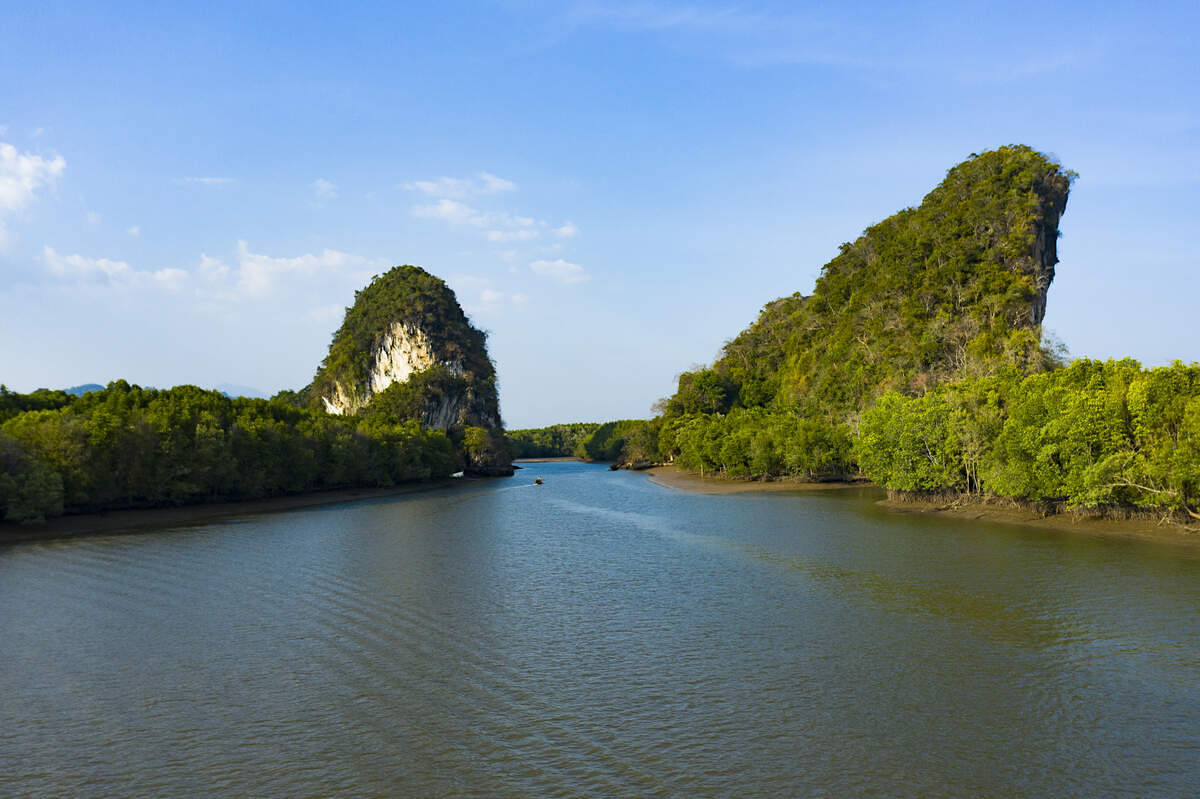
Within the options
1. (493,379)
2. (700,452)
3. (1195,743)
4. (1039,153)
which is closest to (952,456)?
(1195,743)

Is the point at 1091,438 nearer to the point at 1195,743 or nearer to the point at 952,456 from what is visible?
the point at 952,456

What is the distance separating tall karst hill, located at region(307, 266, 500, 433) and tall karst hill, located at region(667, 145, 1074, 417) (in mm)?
68780

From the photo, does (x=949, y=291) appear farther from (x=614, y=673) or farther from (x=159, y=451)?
(x=614, y=673)

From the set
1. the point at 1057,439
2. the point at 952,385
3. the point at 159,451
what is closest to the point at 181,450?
the point at 159,451

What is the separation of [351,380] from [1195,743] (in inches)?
6641

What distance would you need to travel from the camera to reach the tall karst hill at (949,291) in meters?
84.4

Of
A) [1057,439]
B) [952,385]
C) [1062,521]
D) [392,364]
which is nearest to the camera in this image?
[1057,439]

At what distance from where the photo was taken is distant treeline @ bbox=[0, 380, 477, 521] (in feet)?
153

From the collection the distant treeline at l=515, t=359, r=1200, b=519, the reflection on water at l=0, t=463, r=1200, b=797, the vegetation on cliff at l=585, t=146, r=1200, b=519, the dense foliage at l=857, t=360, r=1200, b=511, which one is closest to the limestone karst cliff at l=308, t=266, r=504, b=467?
the vegetation on cliff at l=585, t=146, r=1200, b=519

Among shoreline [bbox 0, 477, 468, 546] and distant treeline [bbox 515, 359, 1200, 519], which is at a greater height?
distant treeline [bbox 515, 359, 1200, 519]

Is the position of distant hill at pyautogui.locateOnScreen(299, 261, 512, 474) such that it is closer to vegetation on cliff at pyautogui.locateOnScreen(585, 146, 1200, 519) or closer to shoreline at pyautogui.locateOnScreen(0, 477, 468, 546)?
vegetation on cliff at pyautogui.locateOnScreen(585, 146, 1200, 519)

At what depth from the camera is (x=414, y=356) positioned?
165 m

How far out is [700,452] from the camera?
348ft

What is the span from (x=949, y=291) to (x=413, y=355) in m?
111
